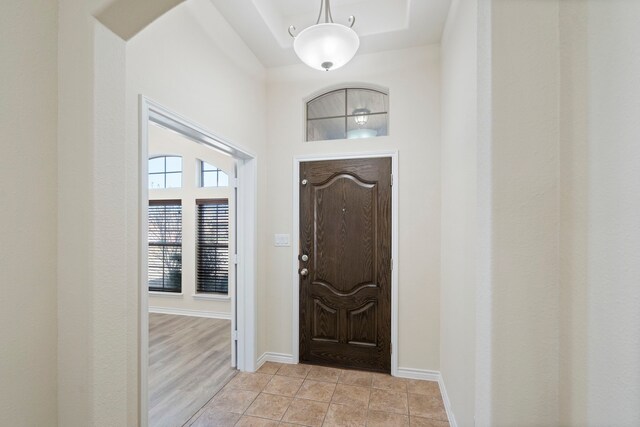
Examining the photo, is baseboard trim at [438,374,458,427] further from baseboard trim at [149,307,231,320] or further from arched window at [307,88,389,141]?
baseboard trim at [149,307,231,320]

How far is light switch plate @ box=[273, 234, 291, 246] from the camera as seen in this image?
9.71 ft

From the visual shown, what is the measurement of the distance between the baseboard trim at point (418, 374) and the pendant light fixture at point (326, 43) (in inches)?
106

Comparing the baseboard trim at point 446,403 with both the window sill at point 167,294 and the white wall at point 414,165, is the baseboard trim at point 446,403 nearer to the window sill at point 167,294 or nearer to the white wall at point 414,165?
the white wall at point 414,165

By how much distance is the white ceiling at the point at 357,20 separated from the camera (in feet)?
7.16

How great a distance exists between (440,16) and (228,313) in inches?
174

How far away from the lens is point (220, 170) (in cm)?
441

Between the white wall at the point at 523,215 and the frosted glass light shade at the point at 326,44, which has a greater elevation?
the frosted glass light shade at the point at 326,44

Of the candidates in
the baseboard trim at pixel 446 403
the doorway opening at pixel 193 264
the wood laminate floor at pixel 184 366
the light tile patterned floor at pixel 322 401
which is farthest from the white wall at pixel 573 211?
the wood laminate floor at pixel 184 366

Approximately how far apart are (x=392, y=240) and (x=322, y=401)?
4.89 feet

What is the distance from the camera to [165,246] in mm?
4691

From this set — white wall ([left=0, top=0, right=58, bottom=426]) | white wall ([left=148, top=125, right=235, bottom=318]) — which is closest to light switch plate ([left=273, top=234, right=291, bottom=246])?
white wall ([left=148, top=125, right=235, bottom=318])

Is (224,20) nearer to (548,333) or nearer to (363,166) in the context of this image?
(363,166)

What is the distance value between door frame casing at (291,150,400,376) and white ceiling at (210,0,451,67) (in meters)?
1.00

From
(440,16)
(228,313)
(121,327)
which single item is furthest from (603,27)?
(228,313)
